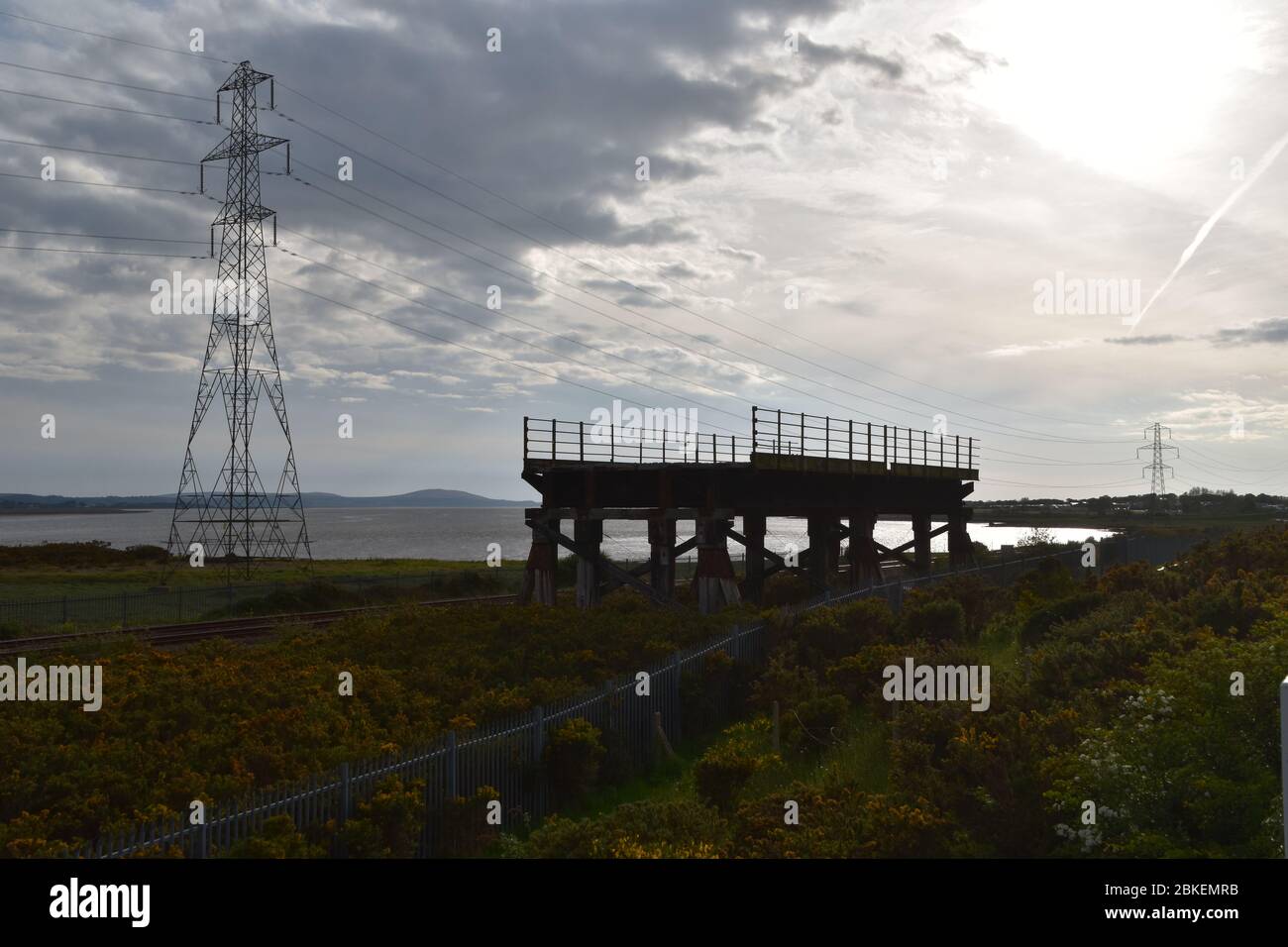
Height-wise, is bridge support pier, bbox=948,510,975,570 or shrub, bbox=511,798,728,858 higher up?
bridge support pier, bbox=948,510,975,570

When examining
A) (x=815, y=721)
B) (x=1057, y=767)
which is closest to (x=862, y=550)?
(x=815, y=721)

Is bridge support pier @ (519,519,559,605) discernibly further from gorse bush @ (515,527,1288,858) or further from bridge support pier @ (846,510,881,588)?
bridge support pier @ (846,510,881,588)

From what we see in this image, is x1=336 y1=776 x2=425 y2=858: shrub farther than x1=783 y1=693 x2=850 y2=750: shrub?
No

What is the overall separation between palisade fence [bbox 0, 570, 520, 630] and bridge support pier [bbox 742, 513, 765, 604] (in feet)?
57.5

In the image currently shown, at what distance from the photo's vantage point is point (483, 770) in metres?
12.4

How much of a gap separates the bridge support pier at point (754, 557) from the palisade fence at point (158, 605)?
1753 centimetres

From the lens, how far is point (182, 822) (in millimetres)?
8859

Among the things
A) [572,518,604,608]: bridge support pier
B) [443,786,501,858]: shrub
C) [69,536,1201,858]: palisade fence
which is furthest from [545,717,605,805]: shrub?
[572,518,604,608]: bridge support pier

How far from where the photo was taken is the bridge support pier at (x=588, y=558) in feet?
87.5

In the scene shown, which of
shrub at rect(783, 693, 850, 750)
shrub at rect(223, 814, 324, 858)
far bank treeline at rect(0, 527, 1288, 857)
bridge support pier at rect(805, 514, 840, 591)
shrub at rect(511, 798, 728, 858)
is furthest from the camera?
bridge support pier at rect(805, 514, 840, 591)

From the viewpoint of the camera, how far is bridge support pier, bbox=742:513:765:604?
29.5m
